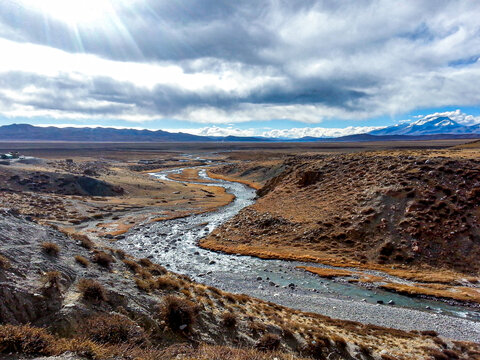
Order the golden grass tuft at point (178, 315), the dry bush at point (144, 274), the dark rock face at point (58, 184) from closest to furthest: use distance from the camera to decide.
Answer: the golden grass tuft at point (178, 315) → the dry bush at point (144, 274) → the dark rock face at point (58, 184)

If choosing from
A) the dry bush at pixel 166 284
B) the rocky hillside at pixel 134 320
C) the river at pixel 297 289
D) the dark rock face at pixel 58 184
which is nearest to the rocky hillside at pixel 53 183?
the dark rock face at pixel 58 184

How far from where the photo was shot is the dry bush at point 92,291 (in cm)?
1013

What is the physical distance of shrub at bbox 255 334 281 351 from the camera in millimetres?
10961

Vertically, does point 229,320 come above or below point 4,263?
below

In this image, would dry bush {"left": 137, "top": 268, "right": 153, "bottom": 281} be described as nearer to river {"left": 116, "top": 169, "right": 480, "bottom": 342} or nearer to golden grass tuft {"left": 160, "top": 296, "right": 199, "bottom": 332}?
golden grass tuft {"left": 160, "top": 296, "right": 199, "bottom": 332}

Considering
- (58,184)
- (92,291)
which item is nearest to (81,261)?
(92,291)

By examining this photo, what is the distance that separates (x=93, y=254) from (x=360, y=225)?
26008mm

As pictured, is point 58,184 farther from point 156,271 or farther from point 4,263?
point 4,263

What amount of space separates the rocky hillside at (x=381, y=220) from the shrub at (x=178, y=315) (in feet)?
59.6

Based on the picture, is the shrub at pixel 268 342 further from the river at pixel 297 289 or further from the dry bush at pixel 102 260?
the dry bush at pixel 102 260

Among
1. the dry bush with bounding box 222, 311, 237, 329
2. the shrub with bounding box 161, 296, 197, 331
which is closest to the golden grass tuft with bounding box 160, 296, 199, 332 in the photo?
the shrub with bounding box 161, 296, 197, 331

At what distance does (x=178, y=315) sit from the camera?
10.8 m

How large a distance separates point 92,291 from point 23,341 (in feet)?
11.7

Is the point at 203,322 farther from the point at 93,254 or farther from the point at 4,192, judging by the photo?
the point at 4,192
